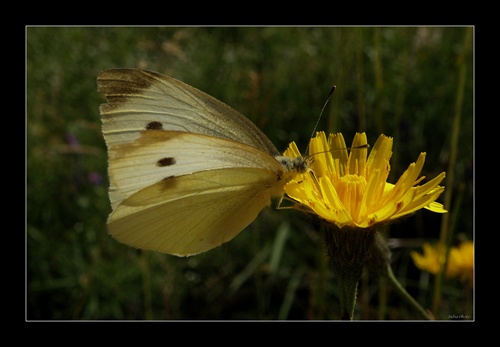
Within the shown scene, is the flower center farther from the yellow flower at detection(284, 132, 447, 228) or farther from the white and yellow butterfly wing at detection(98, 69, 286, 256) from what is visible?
the white and yellow butterfly wing at detection(98, 69, 286, 256)

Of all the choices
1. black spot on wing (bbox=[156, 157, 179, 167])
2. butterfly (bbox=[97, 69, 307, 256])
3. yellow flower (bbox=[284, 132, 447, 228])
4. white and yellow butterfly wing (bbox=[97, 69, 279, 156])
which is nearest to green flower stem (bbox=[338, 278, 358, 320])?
yellow flower (bbox=[284, 132, 447, 228])

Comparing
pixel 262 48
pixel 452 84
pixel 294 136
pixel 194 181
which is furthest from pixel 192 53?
pixel 194 181

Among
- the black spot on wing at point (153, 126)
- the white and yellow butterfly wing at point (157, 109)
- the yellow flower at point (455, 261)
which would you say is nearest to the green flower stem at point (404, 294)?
the white and yellow butterfly wing at point (157, 109)

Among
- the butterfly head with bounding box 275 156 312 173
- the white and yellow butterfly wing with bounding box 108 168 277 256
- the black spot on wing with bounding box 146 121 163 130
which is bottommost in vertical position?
the white and yellow butterfly wing with bounding box 108 168 277 256

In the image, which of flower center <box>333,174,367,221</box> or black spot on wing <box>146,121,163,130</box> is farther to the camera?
black spot on wing <box>146,121,163,130</box>

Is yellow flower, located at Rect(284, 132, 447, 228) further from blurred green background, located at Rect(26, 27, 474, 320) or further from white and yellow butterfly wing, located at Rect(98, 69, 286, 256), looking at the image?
blurred green background, located at Rect(26, 27, 474, 320)

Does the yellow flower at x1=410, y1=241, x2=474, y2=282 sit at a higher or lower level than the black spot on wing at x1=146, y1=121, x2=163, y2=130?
lower

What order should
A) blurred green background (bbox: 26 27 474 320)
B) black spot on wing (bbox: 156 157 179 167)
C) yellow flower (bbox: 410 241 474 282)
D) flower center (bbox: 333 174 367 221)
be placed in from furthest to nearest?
blurred green background (bbox: 26 27 474 320) < yellow flower (bbox: 410 241 474 282) < black spot on wing (bbox: 156 157 179 167) < flower center (bbox: 333 174 367 221)

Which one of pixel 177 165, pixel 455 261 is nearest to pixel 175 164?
pixel 177 165

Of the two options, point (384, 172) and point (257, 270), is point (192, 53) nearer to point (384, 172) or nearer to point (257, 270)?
point (257, 270)

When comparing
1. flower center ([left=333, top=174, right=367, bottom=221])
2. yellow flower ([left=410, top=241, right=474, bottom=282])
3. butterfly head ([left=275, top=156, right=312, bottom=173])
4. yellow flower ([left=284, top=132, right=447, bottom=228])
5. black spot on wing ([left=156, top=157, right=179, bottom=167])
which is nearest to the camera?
yellow flower ([left=284, top=132, right=447, bottom=228])
